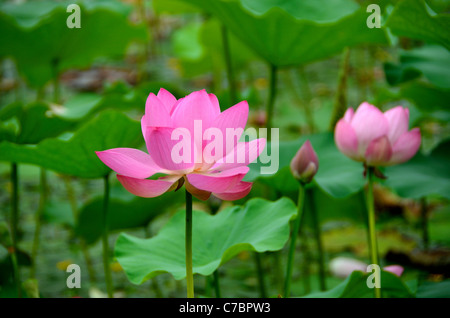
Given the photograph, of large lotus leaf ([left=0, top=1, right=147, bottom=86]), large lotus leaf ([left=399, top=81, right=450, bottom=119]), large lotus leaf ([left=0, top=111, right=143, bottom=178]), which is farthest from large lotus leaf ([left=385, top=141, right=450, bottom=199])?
large lotus leaf ([left=0, top=1, right=147, bottom=86])

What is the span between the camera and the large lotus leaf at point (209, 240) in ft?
1.90

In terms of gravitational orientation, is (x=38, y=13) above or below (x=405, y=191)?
above

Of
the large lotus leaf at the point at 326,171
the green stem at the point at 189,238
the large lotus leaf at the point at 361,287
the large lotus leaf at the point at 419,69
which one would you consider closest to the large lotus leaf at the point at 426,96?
the large lotus leaf at the point at 419,69

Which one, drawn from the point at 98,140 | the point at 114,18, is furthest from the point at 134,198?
the point at 114,18

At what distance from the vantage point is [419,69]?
35.6 inches

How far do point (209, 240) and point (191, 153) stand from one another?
0.26 m

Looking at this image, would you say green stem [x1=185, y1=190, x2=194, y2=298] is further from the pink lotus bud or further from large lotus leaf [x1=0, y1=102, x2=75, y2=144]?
large lotus leaf [x1=0, y1=102, x2=75, y2=144]

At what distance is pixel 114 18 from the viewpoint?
1.21 meters

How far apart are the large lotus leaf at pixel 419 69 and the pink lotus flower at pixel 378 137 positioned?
0.34m

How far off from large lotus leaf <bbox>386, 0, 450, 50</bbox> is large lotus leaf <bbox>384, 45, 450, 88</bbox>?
224 millimetres

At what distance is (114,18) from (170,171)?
0.88m

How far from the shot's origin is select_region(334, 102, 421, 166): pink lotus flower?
0.60m

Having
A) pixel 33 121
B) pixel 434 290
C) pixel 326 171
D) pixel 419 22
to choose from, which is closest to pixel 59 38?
pixel 33 121

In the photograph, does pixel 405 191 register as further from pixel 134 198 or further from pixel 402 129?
pixel 134 198
